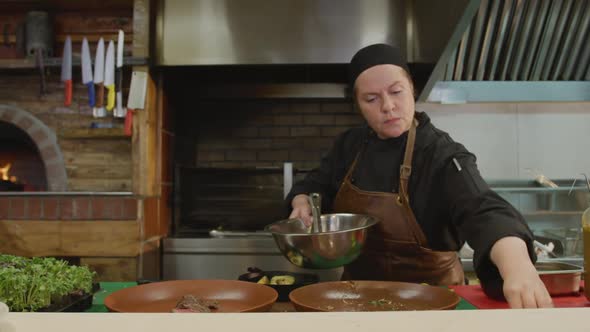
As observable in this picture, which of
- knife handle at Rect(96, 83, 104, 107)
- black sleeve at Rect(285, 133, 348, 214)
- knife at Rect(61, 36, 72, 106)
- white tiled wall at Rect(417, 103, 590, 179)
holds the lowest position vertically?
black sleeve at Rect(285, 133, 348, 214)

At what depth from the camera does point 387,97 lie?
1677 millimetres

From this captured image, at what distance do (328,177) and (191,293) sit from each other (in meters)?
1.07

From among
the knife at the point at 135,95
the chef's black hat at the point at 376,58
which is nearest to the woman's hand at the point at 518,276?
the chef's black hat at the point at 376,58

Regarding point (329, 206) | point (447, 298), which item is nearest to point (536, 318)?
point (447, 298)

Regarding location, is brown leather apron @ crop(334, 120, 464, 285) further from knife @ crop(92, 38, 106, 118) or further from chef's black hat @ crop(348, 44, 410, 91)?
knife @ crop(92, 38, 106, 118)

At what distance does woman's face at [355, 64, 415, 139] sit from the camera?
169cm

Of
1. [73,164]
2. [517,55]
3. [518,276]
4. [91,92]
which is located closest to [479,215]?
[518,276]

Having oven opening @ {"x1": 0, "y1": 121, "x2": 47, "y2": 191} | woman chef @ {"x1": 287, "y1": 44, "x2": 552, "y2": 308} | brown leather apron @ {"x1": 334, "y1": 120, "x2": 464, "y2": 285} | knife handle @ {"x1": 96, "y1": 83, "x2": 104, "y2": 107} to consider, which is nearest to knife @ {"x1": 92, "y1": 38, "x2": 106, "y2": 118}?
knife handle @ {"x1": 96, "y1": 83, "x2": 104, "y2": 107}

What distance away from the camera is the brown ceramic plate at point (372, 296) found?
109cm

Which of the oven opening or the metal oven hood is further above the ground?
the metal oven hood

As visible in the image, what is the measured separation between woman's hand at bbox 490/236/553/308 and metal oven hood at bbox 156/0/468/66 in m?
2.13

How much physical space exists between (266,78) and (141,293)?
2.55 m

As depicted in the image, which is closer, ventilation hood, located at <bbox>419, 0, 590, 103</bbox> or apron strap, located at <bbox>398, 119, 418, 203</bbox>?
apron strap, located at <bbox>398, 119, 418, 203</bbox>

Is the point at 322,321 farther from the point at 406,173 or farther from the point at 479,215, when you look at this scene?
the point at 406,173
